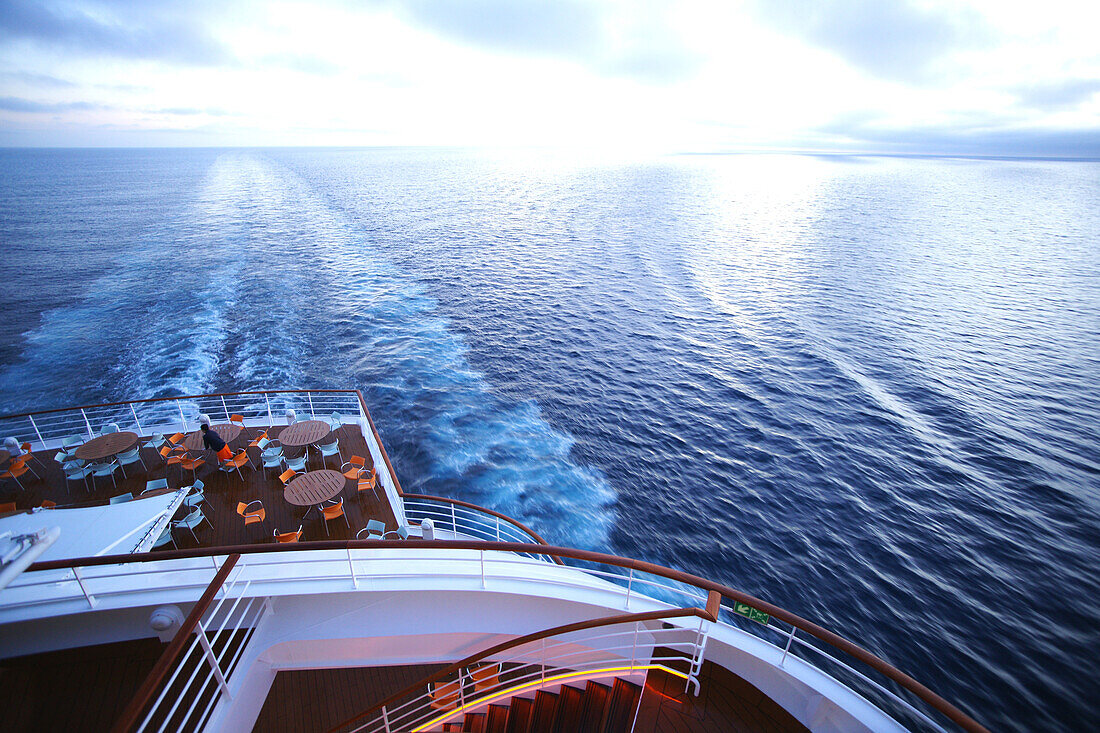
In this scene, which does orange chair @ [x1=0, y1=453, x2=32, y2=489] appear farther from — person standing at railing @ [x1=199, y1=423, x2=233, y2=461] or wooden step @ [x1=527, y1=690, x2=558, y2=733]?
wooden step @ [x1=527, y1=690, x2=558, y2=733]

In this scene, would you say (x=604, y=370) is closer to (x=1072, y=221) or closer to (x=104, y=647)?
(x=104, y=647)

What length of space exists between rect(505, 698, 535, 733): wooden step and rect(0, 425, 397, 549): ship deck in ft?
15.1

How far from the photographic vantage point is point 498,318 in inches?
955

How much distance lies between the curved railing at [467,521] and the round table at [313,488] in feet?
4.30

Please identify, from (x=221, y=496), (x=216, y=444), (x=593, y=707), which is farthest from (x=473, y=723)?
(x=216, y=444)

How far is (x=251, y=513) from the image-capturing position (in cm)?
848

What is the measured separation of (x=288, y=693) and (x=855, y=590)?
11.0m

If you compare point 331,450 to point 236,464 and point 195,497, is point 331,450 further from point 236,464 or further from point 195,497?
point 195,497

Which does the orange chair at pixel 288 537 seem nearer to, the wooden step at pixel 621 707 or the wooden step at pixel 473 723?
the wooden step at pixel 473 723

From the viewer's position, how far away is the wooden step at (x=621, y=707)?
4.44 m

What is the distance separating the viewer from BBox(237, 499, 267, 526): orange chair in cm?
844

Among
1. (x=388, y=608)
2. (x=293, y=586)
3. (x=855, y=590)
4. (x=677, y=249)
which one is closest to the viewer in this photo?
(x=293, y=586)

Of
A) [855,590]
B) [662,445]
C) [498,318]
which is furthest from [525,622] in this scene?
[498,318]

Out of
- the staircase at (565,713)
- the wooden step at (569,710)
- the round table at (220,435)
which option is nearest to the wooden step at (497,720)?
the staircase at (565,713)
